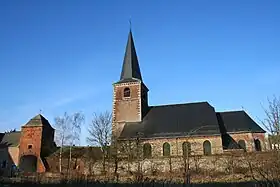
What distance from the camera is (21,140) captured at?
46938 mm

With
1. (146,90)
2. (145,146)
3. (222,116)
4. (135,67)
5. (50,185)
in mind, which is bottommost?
(50,185)

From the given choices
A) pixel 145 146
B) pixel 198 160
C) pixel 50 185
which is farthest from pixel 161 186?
pixel 145 146

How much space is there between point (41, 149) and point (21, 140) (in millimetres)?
3801

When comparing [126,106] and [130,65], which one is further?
[130,65]

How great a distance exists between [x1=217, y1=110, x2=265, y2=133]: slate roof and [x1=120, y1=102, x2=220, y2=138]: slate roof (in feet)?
7.26

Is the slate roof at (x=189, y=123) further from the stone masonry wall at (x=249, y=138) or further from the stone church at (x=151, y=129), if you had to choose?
the stone masonry wall at (x=249, y=138)

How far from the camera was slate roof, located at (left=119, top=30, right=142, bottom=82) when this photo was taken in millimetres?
45562

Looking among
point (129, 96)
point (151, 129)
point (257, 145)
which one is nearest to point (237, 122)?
point (257, 145)

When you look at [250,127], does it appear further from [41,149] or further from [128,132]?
[41,149]

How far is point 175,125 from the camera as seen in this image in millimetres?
39281

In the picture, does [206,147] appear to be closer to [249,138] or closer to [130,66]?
[249,138]

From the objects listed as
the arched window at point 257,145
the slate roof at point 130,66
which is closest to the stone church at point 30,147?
the slate roof at point 130,66

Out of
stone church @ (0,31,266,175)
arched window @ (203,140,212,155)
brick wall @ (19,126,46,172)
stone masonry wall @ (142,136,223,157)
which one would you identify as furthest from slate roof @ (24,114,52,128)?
arched window @ (203,140,212,155)

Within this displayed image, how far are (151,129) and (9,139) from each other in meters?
26.9
